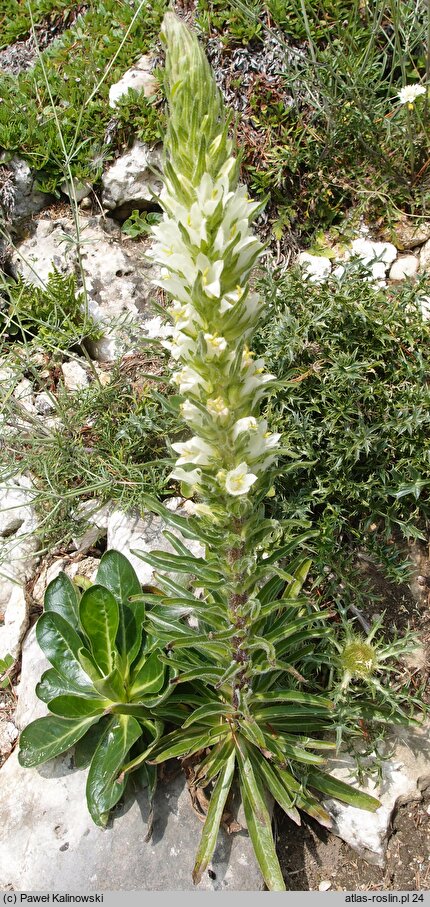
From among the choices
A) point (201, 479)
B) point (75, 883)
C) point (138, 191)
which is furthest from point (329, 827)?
point (138, 191)

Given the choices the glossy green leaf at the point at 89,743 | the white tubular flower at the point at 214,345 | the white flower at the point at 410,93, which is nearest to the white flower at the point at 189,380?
the white tubular flower at the point at 214,345

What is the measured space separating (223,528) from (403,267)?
279 cm

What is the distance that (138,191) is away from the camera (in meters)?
5.18

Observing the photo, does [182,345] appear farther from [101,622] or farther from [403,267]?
[403,267]

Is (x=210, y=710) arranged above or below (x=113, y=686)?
below

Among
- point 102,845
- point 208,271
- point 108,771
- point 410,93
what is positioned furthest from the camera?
point 410,93

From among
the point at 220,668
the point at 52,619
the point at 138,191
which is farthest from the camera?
the point at 138,191

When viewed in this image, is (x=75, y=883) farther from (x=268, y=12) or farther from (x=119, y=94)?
(x=268, y=12)

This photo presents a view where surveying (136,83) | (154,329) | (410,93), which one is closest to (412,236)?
(410,93)

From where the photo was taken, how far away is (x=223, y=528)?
107 inches

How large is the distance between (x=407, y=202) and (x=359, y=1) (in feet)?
4.94

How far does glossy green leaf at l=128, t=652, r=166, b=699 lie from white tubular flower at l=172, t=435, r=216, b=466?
1.25m

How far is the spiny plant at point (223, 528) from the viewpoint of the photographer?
221 centimetres

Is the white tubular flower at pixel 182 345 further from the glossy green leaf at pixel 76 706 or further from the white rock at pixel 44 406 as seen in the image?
the white rock at pixel 44 406
